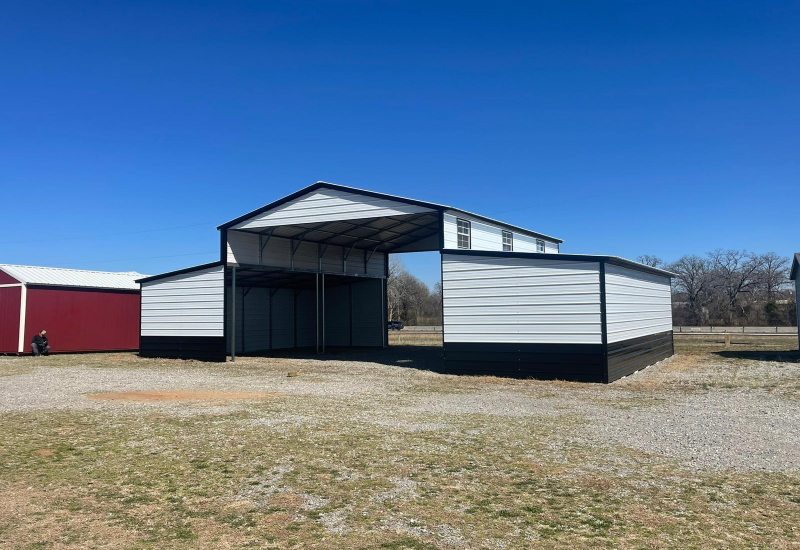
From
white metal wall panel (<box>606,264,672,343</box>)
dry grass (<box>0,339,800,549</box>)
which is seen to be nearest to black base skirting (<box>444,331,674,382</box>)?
white metal wall panel (<box>606,264,672,343</box>)

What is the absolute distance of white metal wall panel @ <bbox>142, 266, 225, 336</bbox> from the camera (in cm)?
2358

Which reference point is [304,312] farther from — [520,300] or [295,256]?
[520,300]

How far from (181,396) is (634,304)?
1367 cm

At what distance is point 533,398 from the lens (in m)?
12.9

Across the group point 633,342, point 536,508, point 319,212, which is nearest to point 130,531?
point 536,508

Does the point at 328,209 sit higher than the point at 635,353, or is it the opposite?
the point at 328,209

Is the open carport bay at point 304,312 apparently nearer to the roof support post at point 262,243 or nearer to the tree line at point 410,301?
the roof support post at point 262,243

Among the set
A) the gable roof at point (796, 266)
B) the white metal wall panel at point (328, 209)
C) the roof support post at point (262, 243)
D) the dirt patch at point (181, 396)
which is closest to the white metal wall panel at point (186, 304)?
the roof support post at point (262, 243)

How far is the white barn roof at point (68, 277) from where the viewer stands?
28.4 m

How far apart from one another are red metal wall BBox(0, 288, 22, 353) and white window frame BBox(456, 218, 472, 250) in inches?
819

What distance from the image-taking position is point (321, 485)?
6254 mm

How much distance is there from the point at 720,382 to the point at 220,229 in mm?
18283

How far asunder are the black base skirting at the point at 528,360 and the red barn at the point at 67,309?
20577 mm

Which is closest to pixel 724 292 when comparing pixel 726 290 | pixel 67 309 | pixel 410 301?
pixel 726 290
